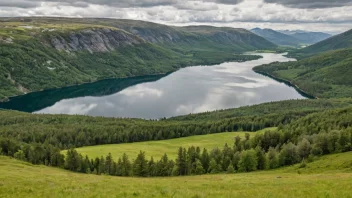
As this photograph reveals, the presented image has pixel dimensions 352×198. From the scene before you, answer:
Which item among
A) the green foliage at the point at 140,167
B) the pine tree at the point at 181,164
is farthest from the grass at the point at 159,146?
the green foliage at the point at 140,167

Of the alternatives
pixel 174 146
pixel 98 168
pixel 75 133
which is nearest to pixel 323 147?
pixel 98 168

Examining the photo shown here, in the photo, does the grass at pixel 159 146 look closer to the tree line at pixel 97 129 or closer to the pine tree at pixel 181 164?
the tree line at pixel 97 129

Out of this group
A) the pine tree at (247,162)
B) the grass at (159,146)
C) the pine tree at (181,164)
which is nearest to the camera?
the pine tree at (247,162)

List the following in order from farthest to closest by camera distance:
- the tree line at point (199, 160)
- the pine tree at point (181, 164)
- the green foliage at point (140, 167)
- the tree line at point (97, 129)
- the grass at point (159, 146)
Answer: the tree line at point (97, 129)
the grass at point (159, 146)
the pine tree at point (181, 164)
the tree line at point (199, 160)
the green foliage at point (140, 167)

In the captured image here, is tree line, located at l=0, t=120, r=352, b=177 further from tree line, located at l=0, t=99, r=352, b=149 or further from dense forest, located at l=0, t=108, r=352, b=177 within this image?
tree line, located at l=0, t=99, r=352, b=149

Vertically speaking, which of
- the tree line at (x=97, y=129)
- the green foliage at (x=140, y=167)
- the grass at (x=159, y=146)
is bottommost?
the green foliage at (x=140, y=167)

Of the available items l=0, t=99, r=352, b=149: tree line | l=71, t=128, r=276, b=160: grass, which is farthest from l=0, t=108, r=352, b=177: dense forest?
l=0, t=99, r=352, b=149: tree line

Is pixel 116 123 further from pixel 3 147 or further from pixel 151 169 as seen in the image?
pixel 151 169

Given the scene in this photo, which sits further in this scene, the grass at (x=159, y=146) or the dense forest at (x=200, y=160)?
the grass at (x=159, y=146)

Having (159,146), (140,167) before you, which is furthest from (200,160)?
(159,146)
